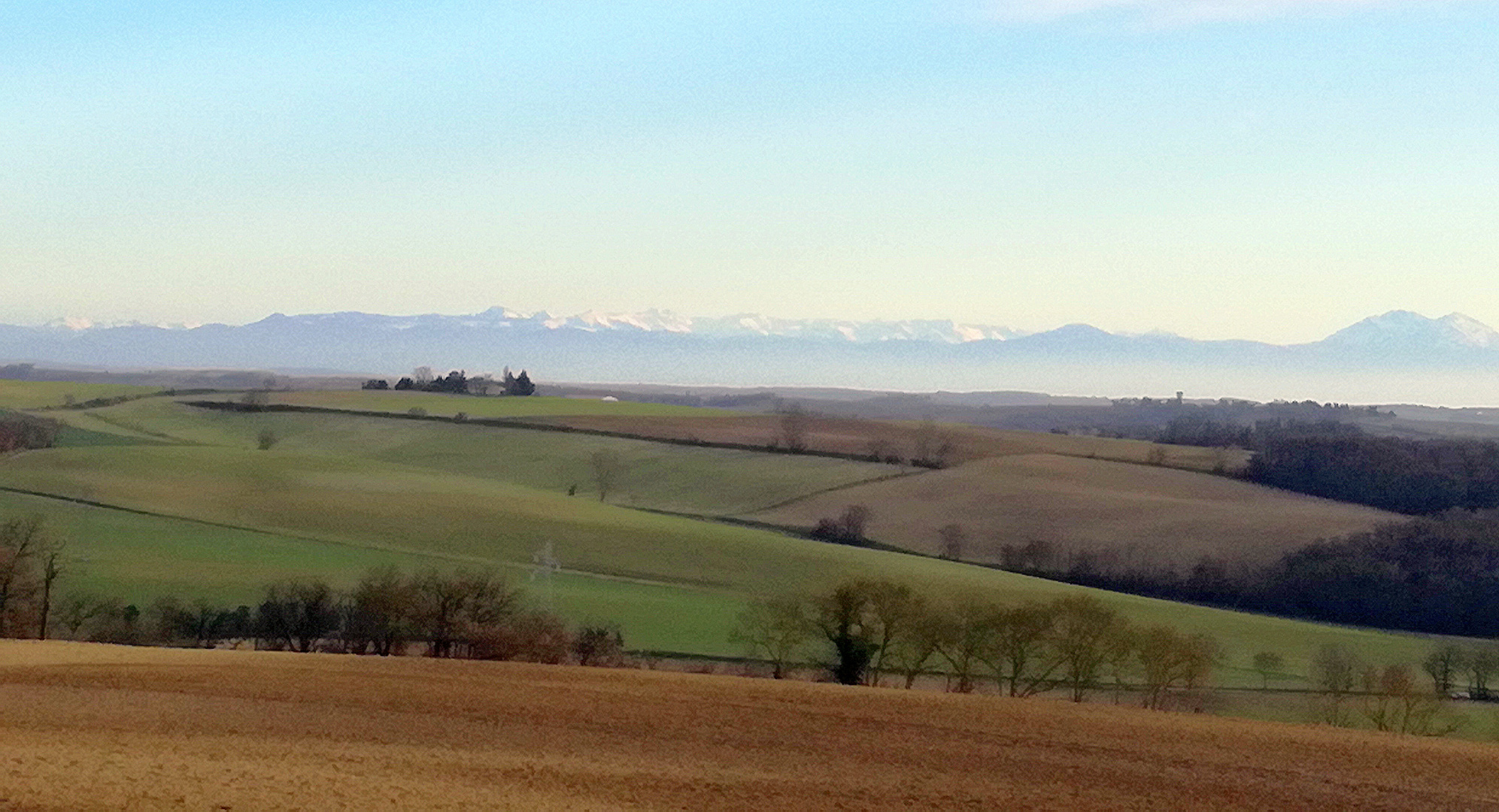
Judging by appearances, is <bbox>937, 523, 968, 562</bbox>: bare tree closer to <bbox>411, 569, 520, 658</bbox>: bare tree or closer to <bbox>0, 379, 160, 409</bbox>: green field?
<bbox>411, 569, 520, 658</bbox>: bare tree

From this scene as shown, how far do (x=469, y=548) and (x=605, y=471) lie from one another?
30.6 meters

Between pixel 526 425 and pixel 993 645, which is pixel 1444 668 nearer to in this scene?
pixel 993 645

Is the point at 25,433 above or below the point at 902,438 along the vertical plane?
below

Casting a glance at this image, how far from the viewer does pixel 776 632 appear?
4797 centimetres

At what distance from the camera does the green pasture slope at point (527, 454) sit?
93375 millimetres

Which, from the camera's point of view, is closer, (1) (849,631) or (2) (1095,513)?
(1) (849,631)

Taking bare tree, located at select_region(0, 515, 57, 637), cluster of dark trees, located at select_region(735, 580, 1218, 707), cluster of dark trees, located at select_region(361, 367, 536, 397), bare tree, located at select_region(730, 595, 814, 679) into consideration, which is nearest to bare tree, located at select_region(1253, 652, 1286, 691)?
cluster of dark trees, located at select_region(735, 580, 1218, 707)

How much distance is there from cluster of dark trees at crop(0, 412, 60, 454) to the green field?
18780 mm

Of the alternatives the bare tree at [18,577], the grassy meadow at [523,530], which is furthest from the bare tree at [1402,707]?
the bare tree at [18,577]

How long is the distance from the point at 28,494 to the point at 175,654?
40.9 metres

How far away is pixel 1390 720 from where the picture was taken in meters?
41.9

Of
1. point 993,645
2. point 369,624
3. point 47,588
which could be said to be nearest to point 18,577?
point 47,588

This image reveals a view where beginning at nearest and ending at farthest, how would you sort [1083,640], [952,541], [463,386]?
[1083,640] < [952,541] < [463,386]

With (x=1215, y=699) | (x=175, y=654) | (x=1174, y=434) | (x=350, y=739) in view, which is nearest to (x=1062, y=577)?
(x=1215, y=699)
